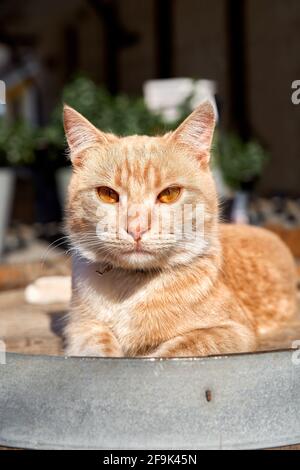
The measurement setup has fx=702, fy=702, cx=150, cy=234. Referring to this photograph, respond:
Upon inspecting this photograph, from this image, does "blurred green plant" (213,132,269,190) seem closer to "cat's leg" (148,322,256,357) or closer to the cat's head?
the cat's head

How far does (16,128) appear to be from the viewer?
5.81 m

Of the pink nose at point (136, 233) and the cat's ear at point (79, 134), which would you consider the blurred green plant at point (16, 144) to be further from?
the pink nose at point (136, 233)

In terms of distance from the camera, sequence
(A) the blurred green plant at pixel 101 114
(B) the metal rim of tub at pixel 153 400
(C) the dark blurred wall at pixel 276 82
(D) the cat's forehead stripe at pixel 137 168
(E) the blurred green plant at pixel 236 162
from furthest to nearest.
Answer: (C) the dark blurred wall at pixel 276 82, (E) the blurred green plant at pixel 236 162, (A) the blurred green plant at pixel 101 114, (D) the cat's forehead stripe at pixel 137 168, (B) the metal rim of tub at pixel 153 400

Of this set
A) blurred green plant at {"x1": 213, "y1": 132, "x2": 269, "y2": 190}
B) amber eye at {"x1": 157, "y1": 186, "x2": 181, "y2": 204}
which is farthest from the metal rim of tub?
blurred green plant at {"x1": 213, "y1": 132, "x2": 269, "y2": 190}

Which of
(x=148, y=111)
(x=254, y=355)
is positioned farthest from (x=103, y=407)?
(x=148, y=111)

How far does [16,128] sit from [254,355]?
4.62m

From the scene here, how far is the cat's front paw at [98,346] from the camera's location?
1786 mm

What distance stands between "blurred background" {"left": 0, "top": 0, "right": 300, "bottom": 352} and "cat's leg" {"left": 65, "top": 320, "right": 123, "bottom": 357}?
29.7 inches

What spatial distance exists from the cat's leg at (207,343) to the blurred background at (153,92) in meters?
0.81

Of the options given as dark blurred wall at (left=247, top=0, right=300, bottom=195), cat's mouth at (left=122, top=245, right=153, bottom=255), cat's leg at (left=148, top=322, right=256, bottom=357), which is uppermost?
dark blurred wall at (left=247, top=0, right=300, bottom=195)

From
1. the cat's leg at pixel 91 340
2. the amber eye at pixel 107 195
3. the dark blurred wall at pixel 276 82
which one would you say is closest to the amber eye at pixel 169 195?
the amber eye at pixel 107 195

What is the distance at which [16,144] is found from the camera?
18.8ft

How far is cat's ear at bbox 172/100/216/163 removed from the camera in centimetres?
187

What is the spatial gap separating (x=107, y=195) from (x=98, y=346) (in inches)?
15.4
